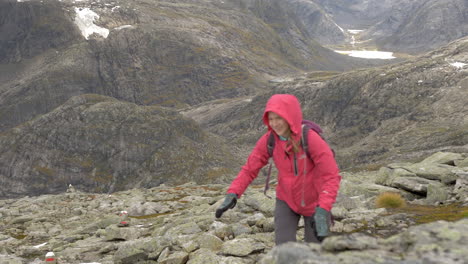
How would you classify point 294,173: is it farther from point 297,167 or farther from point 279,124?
point 279,124

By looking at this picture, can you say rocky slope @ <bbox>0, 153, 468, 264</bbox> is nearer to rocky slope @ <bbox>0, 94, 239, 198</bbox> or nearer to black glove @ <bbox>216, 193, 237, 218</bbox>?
black glove @ <bbox>216, 193, 237, 218</bbox>

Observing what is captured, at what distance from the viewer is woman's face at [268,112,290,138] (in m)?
6.87

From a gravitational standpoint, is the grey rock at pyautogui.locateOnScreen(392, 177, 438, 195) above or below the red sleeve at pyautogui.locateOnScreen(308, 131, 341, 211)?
below

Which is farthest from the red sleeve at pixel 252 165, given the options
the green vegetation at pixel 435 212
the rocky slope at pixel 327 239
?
the green vegetation at pixel 435 212

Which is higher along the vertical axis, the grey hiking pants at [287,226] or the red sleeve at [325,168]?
the red sleeve at [325,168]

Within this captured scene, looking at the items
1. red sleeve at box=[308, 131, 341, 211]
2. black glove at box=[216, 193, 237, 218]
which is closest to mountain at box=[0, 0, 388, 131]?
black glove at box=[216, 193, 237, 218]

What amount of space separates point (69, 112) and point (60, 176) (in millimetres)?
16037

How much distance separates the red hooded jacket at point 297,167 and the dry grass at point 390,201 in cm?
711

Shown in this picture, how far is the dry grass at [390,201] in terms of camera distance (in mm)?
12992

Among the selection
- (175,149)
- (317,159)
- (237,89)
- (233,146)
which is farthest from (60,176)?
(237,89)

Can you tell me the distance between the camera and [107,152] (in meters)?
73.9

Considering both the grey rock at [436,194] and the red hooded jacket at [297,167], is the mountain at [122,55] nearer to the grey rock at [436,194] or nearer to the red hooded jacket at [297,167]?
the grey rock at [436,194]

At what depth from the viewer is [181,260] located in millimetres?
10656

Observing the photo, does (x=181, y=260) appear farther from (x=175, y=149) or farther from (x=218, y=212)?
(x=175, y=149)
